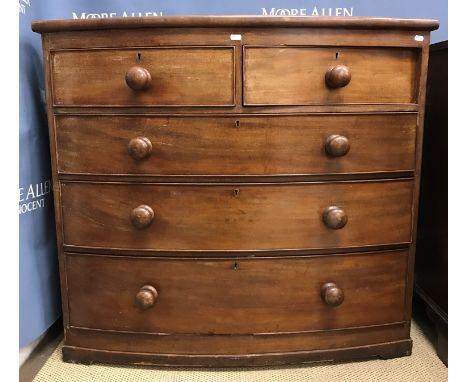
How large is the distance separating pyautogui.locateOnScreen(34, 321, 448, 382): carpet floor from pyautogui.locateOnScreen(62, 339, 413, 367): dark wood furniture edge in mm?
36

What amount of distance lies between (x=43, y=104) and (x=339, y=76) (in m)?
1.02

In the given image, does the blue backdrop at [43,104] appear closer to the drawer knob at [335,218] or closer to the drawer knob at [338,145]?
the drawer knob at [338,145]

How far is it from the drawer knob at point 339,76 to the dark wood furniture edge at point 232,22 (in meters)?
0.13

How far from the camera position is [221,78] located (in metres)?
1.18

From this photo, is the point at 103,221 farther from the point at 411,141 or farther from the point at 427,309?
the point at 427,309

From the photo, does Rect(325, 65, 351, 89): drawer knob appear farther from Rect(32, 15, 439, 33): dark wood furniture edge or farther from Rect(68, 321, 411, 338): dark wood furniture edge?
Rect(68, 321, 411, 338): dark wood furniture edge

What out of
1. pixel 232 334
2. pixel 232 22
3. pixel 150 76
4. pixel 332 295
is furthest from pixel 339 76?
pixel 232 334

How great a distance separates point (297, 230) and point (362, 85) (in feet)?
1.60

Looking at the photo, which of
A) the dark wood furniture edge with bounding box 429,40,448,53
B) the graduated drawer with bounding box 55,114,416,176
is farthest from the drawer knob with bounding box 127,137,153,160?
the dark wood furniture edge with bounding box 429,40,448,53

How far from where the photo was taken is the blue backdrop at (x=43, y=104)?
4.48ft

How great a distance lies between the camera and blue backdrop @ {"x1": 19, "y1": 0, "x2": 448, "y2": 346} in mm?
1364

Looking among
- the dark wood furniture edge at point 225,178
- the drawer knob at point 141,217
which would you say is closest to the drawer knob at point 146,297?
the drawer knob at point 141,217

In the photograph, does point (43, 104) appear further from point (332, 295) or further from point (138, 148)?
point (332, 295)

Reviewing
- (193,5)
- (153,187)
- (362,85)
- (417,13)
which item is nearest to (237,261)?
(153,187)
